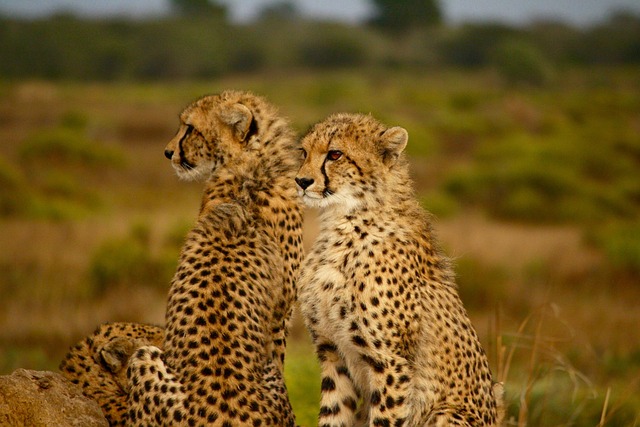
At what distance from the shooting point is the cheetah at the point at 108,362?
3449mm

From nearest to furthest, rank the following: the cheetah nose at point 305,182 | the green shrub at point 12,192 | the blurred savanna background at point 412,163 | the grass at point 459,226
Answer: the cheetah nose at point 305,182
the grass at point 459,226
the blurred savanna background at point 412,163
the green shrub at point 12,192

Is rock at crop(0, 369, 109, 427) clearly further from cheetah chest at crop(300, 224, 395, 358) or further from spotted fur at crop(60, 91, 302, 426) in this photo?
cheetah chest at crop(300, 224, 395, 358)

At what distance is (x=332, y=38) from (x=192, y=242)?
56149 mm

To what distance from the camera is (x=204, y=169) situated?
3.95 metres

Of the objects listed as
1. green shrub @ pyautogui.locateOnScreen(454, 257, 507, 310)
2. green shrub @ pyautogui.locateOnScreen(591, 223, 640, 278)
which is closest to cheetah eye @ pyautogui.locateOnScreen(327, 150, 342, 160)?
green shrub @ pyautogui.locateOnScreen(454, 257, 507, 310)

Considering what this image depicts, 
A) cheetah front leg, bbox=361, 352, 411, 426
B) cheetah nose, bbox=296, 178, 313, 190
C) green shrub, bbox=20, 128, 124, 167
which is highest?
cheetah nose, bbox=296, 178, 313, 190

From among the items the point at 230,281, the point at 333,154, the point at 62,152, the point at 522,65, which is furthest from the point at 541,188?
the point at 522,65

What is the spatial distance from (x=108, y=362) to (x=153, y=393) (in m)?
0.58

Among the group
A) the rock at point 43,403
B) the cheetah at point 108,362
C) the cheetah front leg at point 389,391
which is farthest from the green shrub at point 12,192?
the cheetah front leg at point 389,391

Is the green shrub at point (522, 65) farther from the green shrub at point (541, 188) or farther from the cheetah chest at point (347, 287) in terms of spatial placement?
the cheetah chest at point (347, 287)

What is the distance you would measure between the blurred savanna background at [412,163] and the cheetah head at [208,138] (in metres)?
0.48

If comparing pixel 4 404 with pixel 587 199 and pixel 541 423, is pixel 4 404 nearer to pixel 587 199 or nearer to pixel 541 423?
pixel 541 423

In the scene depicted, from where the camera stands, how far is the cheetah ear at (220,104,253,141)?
3.86 meters

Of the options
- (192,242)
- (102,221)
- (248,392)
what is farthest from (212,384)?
(102,221)
